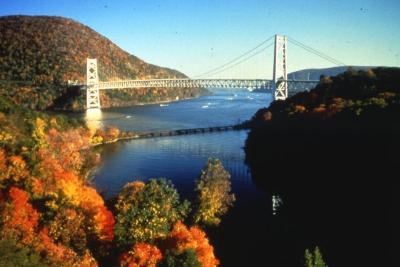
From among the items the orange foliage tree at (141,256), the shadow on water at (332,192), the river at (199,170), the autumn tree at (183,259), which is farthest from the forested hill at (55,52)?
the autumn tree at (183,259)

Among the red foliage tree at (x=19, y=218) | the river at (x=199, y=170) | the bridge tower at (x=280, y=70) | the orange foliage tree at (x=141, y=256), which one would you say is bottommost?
the river at (x=199, y=170)

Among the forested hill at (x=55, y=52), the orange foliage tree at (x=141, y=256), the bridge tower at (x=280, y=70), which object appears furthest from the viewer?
the forested hill at (x=55, y=52)

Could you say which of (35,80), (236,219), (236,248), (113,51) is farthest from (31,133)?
(113,51)

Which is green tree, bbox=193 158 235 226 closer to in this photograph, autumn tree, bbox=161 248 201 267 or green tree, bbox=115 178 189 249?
green tree, bbox=115 178 189 249

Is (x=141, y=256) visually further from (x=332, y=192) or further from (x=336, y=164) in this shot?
(x=336, y=164)

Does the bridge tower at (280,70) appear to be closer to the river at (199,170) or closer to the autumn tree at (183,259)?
the river at (199,170)

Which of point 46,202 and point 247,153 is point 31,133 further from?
point 247,153
